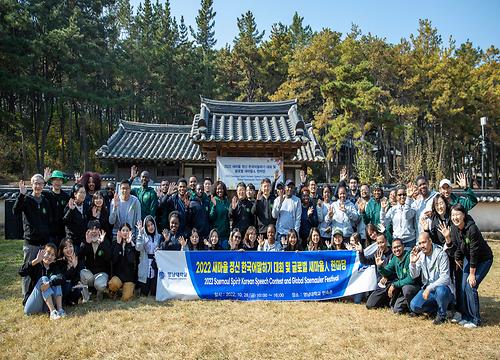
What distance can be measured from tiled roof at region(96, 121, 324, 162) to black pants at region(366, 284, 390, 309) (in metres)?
9.60

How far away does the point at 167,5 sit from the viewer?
35.3 meters

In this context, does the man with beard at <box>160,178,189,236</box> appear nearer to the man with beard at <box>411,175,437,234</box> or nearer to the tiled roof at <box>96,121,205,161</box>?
the man with beard at <box>411,175,437,234</box>

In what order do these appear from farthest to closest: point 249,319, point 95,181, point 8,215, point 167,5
→ 1. point 167,5
2. point 8,215
3. point 95,181
4. point 249,319

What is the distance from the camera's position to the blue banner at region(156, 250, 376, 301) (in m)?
5.99

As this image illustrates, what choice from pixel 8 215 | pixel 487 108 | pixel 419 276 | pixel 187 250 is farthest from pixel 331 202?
pixel 487 108

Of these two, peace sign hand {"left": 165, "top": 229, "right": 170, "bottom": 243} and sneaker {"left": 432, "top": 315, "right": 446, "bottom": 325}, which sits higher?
peace sign hand {"left": 165, "top": 229, "right": 170, "bottom": 243}

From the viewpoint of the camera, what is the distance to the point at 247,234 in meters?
6.53

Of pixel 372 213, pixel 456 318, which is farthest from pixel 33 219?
pixel 456 318

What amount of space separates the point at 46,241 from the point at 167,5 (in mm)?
34820

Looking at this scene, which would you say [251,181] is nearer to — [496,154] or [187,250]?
[187,250]

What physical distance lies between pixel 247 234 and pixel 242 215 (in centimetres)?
48

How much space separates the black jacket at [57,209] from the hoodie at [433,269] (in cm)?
539

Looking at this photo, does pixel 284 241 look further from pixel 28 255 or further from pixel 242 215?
pixel 28 255

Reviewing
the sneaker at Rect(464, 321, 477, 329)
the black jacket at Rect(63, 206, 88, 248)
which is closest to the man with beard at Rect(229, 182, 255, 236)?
the black jacket at Rect(63, 206, 88, 248)
